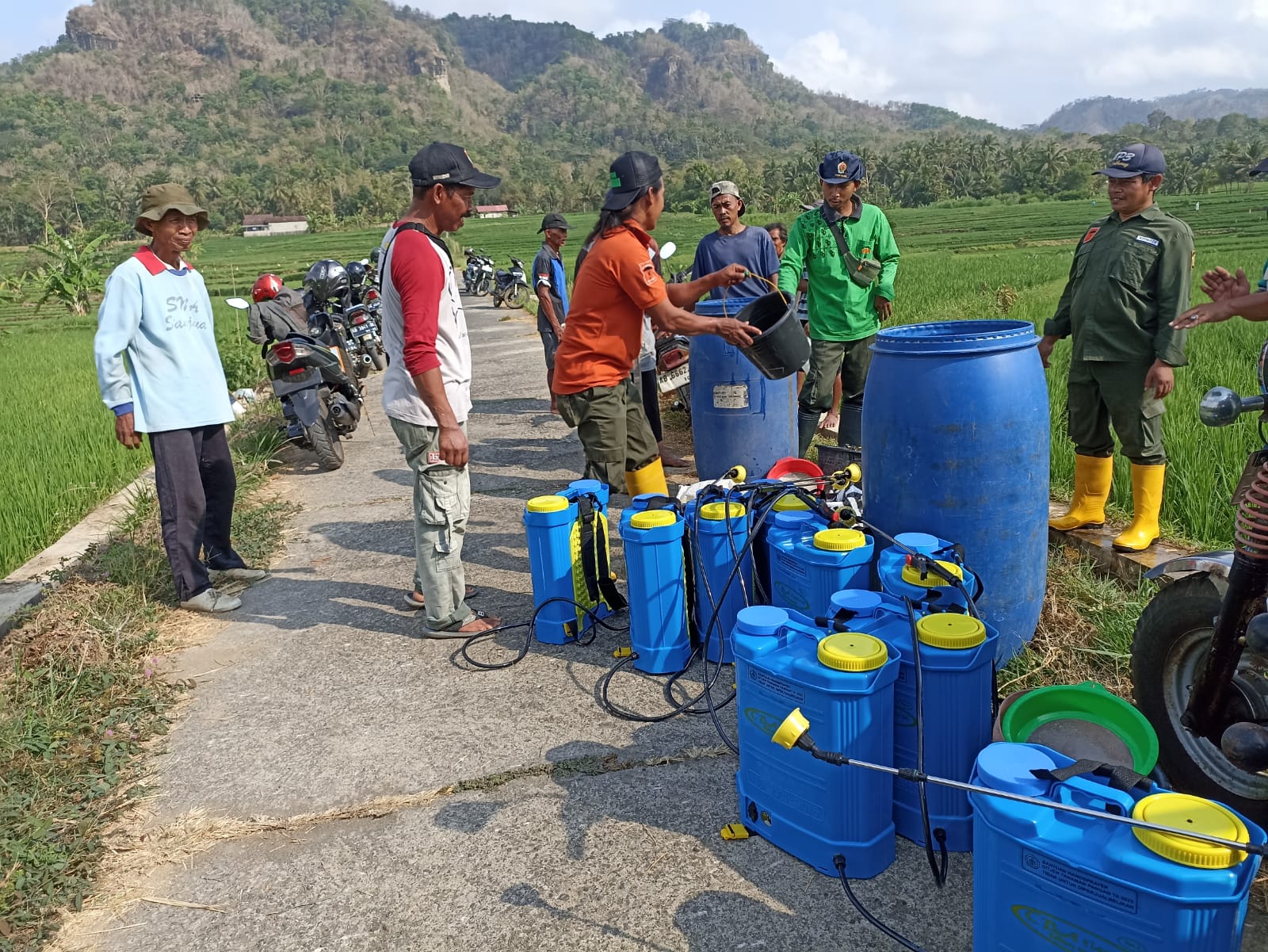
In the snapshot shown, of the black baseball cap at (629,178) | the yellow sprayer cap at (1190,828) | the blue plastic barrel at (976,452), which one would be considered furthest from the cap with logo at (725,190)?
the yellow sprayer cap at (1190,828)

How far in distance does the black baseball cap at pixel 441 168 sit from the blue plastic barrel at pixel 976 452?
181 cm

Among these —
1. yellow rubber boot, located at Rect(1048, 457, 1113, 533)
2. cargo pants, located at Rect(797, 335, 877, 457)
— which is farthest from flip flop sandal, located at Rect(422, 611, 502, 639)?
yellow rubber boot, located at Rect(1048, 457, 1113, 533)

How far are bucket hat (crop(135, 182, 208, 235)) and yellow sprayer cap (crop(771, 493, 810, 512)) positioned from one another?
3.00 meters

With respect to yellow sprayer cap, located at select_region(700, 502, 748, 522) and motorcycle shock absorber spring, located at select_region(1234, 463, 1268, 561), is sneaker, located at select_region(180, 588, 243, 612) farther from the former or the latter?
motorcycle shock absorber spring, located at select_region(1234, 463, 1268, 561)

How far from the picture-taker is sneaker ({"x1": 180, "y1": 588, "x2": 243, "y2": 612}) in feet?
14.4

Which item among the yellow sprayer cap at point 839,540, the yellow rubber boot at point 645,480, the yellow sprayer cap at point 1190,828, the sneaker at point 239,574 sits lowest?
the sneaker at point 239,574

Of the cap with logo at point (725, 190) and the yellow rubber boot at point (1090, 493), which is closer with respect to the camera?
the yellow rubber boot at point (1090, 493)

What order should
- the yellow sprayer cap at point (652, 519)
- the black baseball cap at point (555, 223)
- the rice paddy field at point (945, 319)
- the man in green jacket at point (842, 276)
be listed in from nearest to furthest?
the yellow sprayer cap at point (652, 519) → the rice paddy field at point (945, 319) → the man in green jacket at point (842, 276) → the black baseball cap at point (555, 223)

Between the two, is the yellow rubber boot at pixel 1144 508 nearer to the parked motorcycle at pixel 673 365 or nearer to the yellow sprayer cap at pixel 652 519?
the yellow sprayer cap at pixel 652 519

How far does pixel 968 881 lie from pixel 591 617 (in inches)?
76.5

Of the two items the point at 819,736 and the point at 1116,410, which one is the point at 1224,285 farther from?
the point at 819,736

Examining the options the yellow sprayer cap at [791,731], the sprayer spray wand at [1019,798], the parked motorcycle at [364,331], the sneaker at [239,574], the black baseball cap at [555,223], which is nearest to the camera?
the sprayer spray wand at [1019,798]

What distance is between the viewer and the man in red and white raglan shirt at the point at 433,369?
3.52 meters

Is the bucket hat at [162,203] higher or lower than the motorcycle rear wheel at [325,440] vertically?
higher
